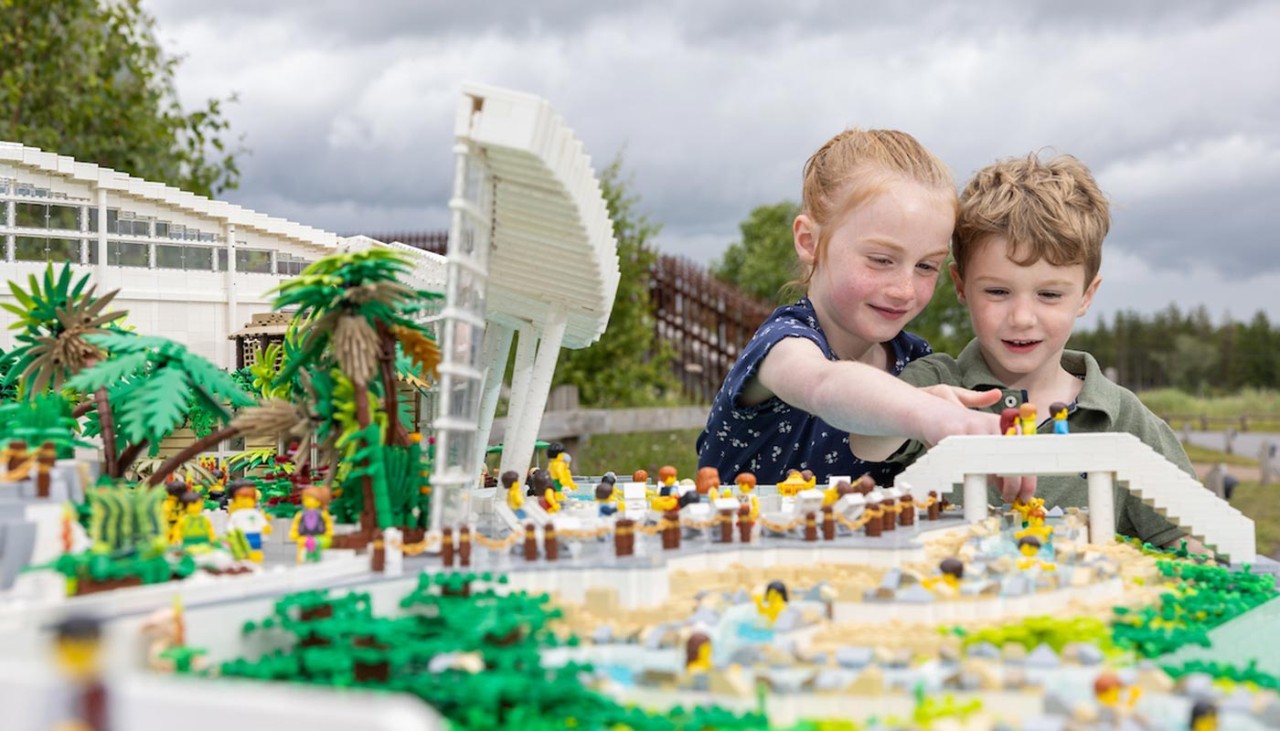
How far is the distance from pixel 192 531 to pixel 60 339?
1564 mm

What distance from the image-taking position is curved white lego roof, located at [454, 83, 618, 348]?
485cm

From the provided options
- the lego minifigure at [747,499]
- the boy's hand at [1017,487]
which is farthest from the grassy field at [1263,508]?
the lego minifigure at [747,499]

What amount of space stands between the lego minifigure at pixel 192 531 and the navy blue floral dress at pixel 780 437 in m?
3.00

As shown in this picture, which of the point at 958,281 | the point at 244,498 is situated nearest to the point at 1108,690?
the point at 244,498

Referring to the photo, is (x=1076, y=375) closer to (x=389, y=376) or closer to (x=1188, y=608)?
(x=1188, y=608)

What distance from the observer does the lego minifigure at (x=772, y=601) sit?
4.27 m

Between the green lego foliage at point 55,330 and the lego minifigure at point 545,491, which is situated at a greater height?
the green lego foliage at point 55,330

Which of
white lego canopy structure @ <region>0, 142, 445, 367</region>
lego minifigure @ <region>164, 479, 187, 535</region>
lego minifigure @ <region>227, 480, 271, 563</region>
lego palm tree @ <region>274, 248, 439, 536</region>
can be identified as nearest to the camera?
lego minifigure @ <region>227, 480, 271, 563</region>

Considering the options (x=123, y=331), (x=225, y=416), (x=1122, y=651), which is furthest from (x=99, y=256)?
(x=1122, y=651)

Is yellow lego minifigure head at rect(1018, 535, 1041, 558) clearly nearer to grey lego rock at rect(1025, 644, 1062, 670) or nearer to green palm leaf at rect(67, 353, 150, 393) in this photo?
grey lego rock at rect(1025, 644, 1062, 670)

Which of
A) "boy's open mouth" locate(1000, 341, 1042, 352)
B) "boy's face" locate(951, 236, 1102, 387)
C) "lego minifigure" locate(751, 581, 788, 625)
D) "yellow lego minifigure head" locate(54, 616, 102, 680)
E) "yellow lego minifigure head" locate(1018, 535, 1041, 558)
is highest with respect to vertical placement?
"boy's face" locate(951, 236, 1102, 387)

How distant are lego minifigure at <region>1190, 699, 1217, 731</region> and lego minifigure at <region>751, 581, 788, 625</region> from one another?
152cm

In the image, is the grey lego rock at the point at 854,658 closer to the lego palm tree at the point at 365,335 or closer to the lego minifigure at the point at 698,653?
the lego minifigure at the point at 698,653

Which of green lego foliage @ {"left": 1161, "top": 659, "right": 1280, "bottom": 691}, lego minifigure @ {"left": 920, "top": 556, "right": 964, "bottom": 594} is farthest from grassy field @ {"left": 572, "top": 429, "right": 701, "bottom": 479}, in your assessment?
green lego foliage @ {"left": 1161, "top": 659, "right": 1280, "bottom": 691}
